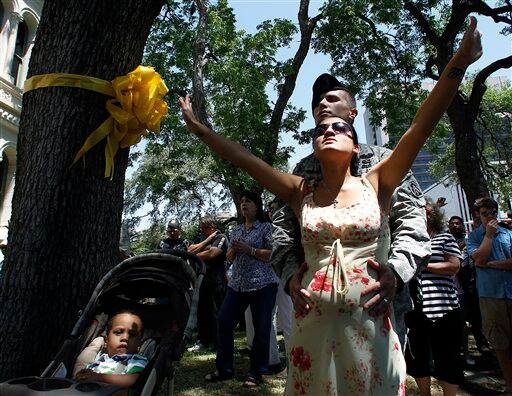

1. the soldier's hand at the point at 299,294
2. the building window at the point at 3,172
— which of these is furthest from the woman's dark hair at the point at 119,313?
the building window at the point at 3,172

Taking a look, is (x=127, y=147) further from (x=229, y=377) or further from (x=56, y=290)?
(x=229, y=377)

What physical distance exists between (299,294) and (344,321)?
24cm

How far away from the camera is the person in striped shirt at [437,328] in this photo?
3613 millimetres

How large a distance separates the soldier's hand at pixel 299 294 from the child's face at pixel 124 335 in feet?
4.81

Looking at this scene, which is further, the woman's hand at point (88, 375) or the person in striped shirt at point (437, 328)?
the person in striped shirt at point (437, 328)

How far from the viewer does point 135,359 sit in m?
2.79

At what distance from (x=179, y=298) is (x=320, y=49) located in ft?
37.8

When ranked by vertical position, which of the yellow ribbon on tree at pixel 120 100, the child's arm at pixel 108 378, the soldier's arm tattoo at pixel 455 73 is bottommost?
the child's arm at pixel 108 378

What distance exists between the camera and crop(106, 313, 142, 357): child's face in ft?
9.45

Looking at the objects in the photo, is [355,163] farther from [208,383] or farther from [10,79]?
[10,79]

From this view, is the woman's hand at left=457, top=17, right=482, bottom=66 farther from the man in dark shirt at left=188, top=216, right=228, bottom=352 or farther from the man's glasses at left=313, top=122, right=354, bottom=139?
the man in dark shirt at left=188, top=216, right=228, bottom=352

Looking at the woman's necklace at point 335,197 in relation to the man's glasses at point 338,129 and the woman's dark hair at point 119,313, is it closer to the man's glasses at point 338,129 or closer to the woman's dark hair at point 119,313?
the man's glasses at point 338,129

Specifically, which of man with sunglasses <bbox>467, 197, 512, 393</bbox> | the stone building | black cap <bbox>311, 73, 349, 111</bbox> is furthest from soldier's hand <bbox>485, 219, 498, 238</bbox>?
the stone building

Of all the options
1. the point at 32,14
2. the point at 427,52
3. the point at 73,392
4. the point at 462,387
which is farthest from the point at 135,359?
the point at 32,14
